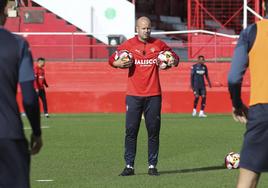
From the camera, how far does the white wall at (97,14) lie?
1506 inches

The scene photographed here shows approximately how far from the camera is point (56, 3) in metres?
38.3

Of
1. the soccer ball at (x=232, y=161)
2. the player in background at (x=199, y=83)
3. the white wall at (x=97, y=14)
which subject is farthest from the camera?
the white wall at (x=97, y=14)

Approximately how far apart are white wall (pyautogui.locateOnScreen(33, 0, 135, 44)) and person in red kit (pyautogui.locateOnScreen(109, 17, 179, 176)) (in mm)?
24810

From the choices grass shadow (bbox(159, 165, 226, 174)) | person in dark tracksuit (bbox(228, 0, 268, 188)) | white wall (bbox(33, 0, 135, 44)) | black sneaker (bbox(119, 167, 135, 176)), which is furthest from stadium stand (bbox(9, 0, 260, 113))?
person in dark tracksuit (bbox(228, 0, 268, 188))

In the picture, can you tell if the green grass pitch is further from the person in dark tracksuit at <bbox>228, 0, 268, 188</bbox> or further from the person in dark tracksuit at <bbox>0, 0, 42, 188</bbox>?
the person in dark tracksuit at <bbox>0, 0, 42, 188</bbox>

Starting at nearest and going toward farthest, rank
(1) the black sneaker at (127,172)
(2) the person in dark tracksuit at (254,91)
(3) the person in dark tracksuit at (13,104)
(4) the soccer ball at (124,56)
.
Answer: (3) the person in dark tracksuit at (13,104), (2) the person in dark tracksuit at (254,91), (4) the soccer ball at (124,56), (1) the black sneaker at (127,172)

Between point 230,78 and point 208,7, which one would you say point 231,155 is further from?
point 208,7

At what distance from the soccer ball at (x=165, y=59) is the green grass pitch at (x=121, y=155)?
5.00 ft

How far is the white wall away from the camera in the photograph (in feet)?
125

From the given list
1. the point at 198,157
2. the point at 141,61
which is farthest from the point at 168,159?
the point at 141,61

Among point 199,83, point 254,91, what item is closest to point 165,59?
point 254,91

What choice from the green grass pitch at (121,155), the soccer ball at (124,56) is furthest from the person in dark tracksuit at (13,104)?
the soccer ball at (124,56)

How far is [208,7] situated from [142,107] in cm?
2936

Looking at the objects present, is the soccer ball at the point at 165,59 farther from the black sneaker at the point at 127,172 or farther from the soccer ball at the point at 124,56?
the black sneaker at the point at 127,172
